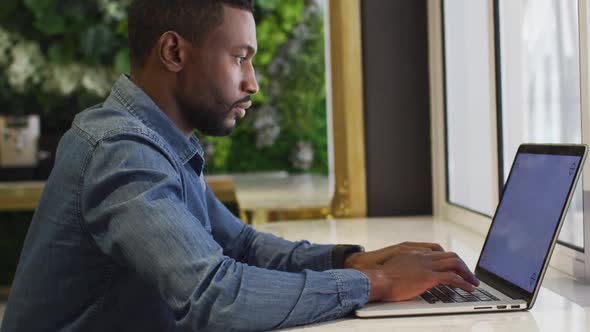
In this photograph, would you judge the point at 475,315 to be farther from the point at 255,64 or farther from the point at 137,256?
the point at 255,64

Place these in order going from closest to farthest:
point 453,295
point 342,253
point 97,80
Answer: point 453,295
point 342,253
point 97,80

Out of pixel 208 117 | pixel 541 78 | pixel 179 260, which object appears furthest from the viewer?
pixel 541 78

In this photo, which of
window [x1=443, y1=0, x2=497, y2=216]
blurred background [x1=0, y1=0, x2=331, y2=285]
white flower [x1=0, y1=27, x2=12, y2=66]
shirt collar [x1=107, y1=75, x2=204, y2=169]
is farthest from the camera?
white flower [x1=0, y1=27, x2=12, y2=66]

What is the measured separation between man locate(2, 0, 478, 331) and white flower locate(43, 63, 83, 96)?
146 inches

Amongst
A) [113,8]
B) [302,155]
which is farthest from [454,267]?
[113,8]

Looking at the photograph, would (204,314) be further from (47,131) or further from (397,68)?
(47,131)

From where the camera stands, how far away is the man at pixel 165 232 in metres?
1.11

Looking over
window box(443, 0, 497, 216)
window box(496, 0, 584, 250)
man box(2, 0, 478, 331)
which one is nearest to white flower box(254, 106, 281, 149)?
window box(443, 0, 497, 216)

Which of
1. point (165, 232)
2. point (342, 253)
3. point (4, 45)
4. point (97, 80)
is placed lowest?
point (342, 253)

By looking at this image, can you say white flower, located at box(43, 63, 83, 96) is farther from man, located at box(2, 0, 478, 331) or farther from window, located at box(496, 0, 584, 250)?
man, located at box(2, 0, 478, 331)

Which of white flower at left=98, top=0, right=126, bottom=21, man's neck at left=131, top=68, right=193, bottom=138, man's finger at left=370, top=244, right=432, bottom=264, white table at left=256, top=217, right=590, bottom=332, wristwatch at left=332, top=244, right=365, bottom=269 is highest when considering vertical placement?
white flower at left=98, top=0, right=126, bottom=21

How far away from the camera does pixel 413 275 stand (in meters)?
1.27

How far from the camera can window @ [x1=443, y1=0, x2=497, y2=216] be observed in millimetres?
2154

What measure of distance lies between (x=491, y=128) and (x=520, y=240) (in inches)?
30.3
